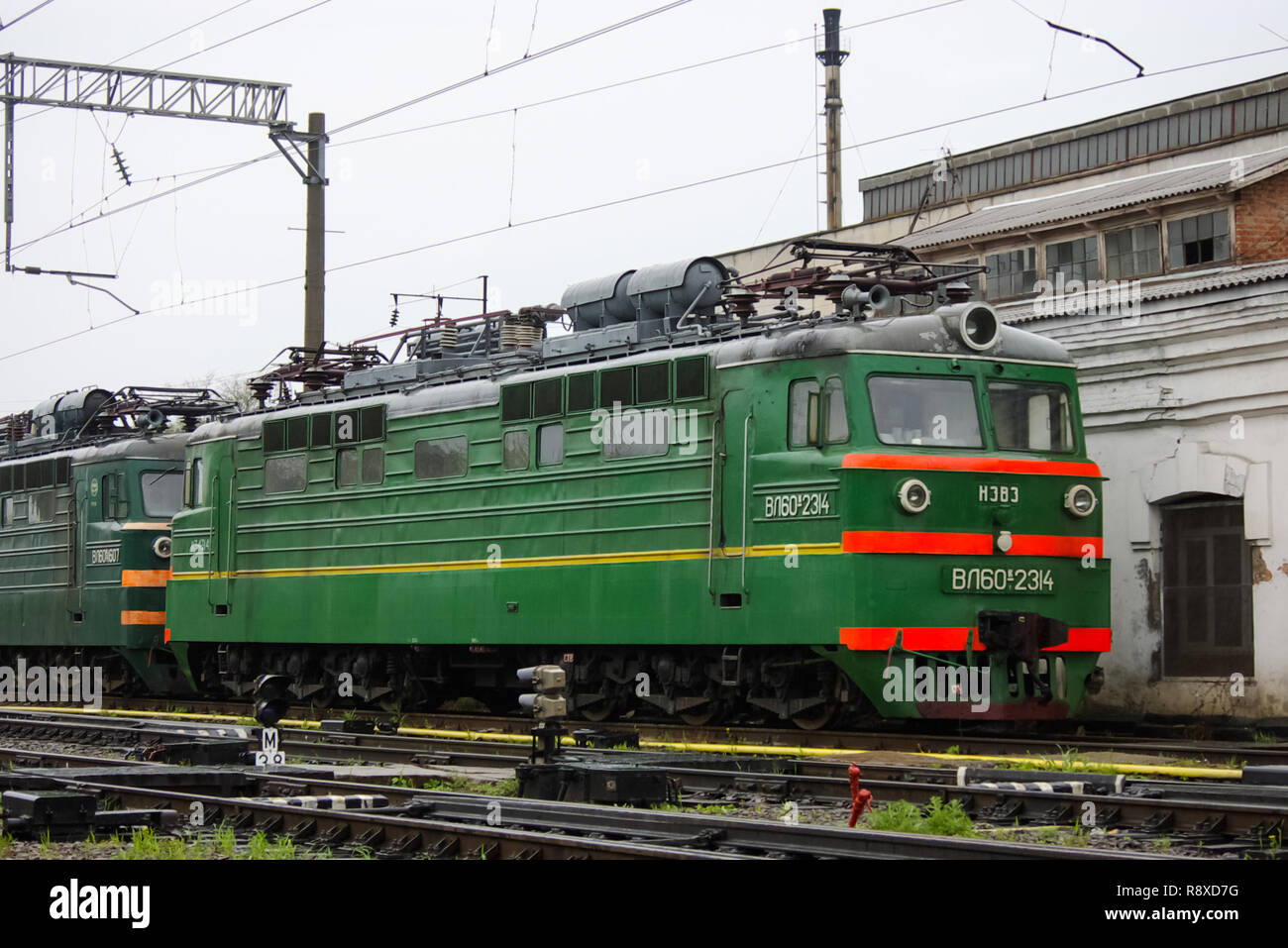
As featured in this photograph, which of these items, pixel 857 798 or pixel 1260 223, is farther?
pixel 1260 223

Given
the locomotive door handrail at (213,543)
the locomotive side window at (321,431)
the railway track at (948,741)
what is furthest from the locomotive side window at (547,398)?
the locomotive door handrail at (213,543)

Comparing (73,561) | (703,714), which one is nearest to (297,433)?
(73,561)

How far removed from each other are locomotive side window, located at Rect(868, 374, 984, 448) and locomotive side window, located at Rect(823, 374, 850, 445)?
0.27m

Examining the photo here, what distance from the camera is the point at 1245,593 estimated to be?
19.7 metres

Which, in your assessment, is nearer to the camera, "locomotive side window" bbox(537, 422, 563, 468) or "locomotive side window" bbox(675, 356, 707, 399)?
"locomotive side window" bbox(675, 356, 707, 399)

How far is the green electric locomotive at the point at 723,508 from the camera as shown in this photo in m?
16.6

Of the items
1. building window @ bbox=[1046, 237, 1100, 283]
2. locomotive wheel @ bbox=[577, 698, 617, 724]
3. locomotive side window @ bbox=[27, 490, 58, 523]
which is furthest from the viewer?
building window @ bbox=[1046, 237, 1100, 283]

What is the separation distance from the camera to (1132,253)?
107 ft

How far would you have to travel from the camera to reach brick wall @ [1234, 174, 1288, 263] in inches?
1203

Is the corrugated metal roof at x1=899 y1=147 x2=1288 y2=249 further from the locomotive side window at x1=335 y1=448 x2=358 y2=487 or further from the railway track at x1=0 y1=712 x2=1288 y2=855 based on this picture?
the railway track at x1=0 y1=712 x2=1288 y2=855

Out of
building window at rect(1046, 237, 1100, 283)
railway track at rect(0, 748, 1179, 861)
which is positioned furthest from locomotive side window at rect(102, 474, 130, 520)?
building window at rect(1046, 237, 1100, 283)

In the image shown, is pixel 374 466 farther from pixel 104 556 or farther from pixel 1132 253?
pixel 1132 253

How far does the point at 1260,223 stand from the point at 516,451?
1620cm

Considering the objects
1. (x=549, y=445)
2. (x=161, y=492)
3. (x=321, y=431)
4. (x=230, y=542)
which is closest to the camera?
(x=549, y=445)
